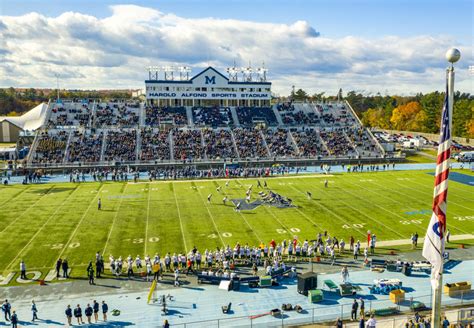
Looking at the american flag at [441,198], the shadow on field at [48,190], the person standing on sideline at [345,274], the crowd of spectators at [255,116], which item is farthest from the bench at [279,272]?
the crowd of spectators at [255,116]

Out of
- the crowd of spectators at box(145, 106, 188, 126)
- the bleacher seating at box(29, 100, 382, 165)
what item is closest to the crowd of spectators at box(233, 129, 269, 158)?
the bleacher seating at box(29, 100, 382, 165)

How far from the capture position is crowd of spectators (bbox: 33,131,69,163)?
5062 centimetres

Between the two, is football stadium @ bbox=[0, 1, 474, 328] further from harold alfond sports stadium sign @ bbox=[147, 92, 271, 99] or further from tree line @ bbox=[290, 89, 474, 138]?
tree line @ bbox=[290, 89, 474, 138]

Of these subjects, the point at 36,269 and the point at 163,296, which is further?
the point at 36,269

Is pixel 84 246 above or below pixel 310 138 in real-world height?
below

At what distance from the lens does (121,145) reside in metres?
55.0

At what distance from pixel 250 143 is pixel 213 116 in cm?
1134

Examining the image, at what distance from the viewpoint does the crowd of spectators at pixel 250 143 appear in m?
56.0

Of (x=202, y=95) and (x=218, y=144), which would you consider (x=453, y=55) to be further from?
(x=202, y=95)

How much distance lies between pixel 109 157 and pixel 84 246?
95.1ft

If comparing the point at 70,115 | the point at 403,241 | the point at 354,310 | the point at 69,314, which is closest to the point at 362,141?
the point at 403,241

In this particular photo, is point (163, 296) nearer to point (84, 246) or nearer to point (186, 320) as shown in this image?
point (186, 320)

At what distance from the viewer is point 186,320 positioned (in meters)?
15.9

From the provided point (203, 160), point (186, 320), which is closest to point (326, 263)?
point (186, 320)
